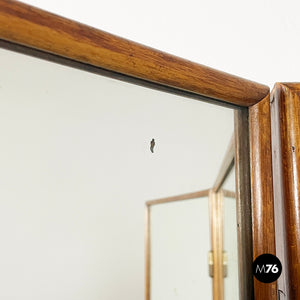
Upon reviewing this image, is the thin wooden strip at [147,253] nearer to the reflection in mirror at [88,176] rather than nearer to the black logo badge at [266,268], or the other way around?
the reflection in mirror at [88,176]

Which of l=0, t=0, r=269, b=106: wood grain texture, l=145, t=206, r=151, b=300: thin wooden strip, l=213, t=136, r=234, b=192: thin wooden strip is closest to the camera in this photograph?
l=0, t=0, r=269, b=106: wood grain texture

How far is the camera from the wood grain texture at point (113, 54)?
0.44 m

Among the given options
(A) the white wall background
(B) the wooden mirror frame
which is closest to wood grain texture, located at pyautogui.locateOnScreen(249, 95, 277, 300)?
(B) the wooden mirror frame

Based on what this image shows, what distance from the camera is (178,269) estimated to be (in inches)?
24.5

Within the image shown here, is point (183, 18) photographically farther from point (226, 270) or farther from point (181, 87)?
point (226, 270)

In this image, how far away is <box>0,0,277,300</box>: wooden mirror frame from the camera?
17.7 inches

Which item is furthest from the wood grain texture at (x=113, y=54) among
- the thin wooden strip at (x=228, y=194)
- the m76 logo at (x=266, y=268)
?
the m76 logo at (x=266, y=268)

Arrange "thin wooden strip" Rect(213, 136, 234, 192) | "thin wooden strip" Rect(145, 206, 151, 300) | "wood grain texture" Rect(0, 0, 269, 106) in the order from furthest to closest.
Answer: "thin wooden strip" Rect(213, 136, 234, 192), "thin wooden strip" Rect(145, 206, 151, 300), "wood grain texture" Rect(0, 0, 269, 106)

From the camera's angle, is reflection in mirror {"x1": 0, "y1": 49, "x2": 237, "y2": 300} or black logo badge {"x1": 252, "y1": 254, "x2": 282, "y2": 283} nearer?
reflection in mirror {"x1": 0, "y1": 49, "x2": 237, "y2": 300}

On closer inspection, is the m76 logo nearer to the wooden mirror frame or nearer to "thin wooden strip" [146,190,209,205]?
the wooden mirror frame

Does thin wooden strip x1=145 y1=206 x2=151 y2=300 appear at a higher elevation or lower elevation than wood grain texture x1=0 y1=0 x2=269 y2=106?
lower

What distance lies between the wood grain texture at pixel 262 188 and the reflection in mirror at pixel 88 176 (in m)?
0.05

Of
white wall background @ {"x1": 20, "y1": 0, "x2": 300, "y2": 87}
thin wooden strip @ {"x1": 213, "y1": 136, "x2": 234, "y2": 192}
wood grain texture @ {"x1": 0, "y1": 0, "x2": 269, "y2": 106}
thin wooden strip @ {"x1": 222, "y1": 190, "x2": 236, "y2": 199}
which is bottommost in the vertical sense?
thin wooden strip @ {"x1": 222, "y1": 190, "x2": 236, "y2": 199}

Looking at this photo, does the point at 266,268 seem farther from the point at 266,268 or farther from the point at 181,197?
the point at 181,197
